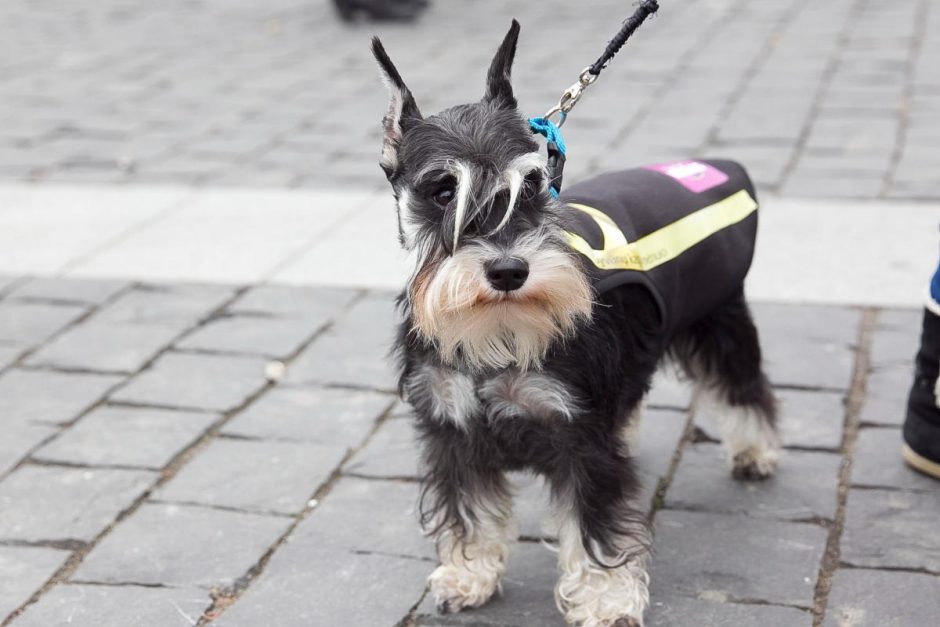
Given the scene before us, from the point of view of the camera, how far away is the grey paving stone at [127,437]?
14.5 ft

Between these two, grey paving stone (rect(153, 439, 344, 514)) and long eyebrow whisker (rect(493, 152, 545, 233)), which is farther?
grey paving stone (rect(153, 439, 344, 514))

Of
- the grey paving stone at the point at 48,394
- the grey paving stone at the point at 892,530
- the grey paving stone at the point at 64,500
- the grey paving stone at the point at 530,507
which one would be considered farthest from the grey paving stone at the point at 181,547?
the grey paving stone at the point at 892,530

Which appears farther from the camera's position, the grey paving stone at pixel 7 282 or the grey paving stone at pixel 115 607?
the grey paving stone at pixel 7 282

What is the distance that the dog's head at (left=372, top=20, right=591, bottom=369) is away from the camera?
113 inches

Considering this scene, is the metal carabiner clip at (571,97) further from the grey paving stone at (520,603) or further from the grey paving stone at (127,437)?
the grey paving stone at (127,437)

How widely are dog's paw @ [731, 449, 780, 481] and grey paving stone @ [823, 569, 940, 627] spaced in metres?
0.59

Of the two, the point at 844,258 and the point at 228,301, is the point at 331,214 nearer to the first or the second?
the point at 228,301

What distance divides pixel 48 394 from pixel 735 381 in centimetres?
261

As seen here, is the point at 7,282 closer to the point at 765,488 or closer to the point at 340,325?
the point at 340,325

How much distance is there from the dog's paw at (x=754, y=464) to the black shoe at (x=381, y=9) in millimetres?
8324

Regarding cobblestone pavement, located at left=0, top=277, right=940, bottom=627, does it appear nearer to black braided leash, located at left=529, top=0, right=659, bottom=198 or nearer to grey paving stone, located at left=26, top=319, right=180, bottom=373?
grey paving stone, located at left=26, top=319, right=180, bottom=373

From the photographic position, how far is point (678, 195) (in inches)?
148

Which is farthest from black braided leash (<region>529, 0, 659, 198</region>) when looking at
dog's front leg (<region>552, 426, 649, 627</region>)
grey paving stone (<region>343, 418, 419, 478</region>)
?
grey paving stone (<region>343, 418, 419, 478</region>)

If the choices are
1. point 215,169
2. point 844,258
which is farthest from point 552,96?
point 844,258
